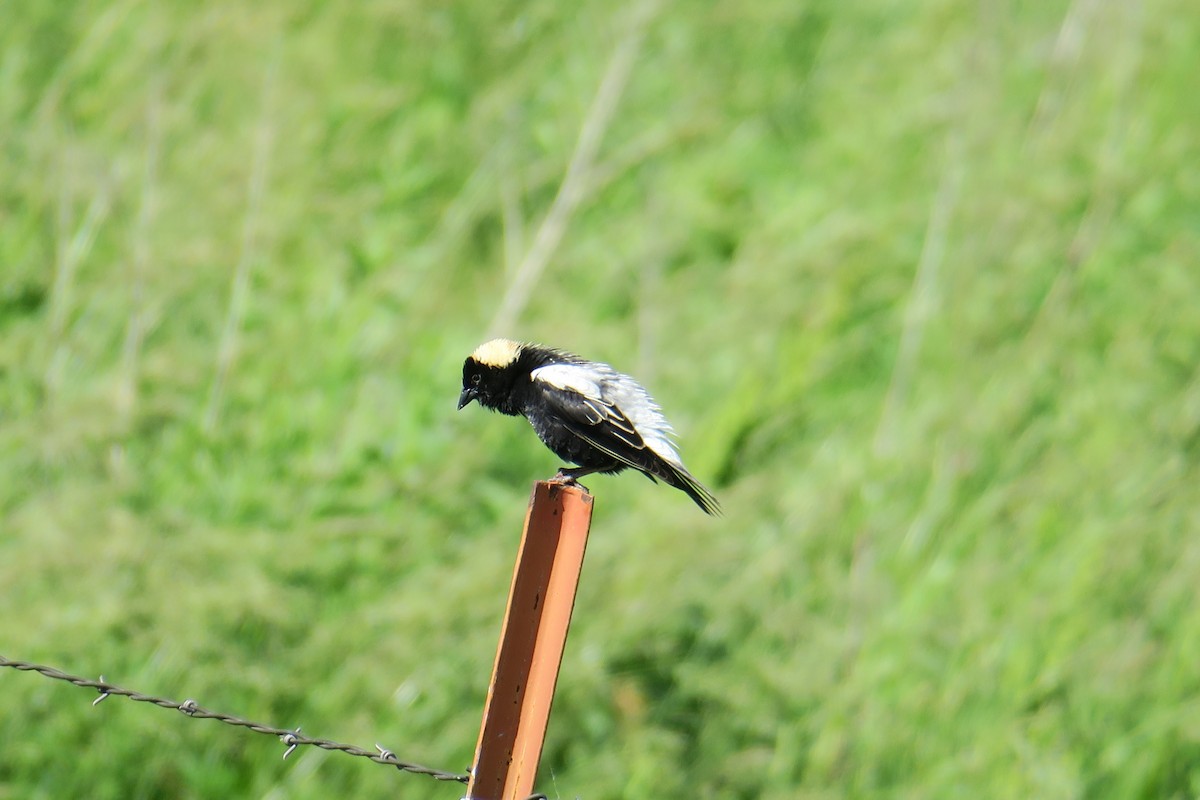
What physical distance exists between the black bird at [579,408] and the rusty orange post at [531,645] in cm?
116

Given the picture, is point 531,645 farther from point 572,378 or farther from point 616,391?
point 616,391

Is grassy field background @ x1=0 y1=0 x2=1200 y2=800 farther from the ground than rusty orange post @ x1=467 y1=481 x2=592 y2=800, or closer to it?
farther from the ground

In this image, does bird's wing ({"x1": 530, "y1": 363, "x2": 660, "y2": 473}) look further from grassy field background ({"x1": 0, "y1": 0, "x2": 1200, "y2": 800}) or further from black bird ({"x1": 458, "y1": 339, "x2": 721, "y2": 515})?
grassy field background ({"x1": 0, "y1": 0, "x2": 1200, "y2": 800})

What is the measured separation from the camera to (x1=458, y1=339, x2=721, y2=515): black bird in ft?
13.3

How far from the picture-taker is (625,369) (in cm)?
668

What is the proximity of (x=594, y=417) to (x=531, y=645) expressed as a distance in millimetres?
1502

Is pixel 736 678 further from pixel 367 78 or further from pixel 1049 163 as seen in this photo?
pixel 367 78

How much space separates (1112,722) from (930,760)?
84 centimetres

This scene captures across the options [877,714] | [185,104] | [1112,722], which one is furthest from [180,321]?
[1112,722]

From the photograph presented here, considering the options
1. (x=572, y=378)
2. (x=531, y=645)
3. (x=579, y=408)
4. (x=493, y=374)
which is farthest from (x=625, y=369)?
(x=531, y=645)

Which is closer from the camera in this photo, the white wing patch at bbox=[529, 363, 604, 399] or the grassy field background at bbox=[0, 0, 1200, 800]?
the white wing patch at bbox=[529, 363, 604, 399]

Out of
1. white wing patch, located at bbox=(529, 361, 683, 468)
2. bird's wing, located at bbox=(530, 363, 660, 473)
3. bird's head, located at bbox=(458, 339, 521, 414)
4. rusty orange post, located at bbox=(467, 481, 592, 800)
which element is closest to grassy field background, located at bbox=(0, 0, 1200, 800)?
bird's head, located at bbox=(458, 339, 521, 414)

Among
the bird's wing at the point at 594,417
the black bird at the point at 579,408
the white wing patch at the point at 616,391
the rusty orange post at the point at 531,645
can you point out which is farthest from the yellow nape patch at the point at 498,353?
the rusty orange post at the point at 531,645

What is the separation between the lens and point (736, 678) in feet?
18.4
